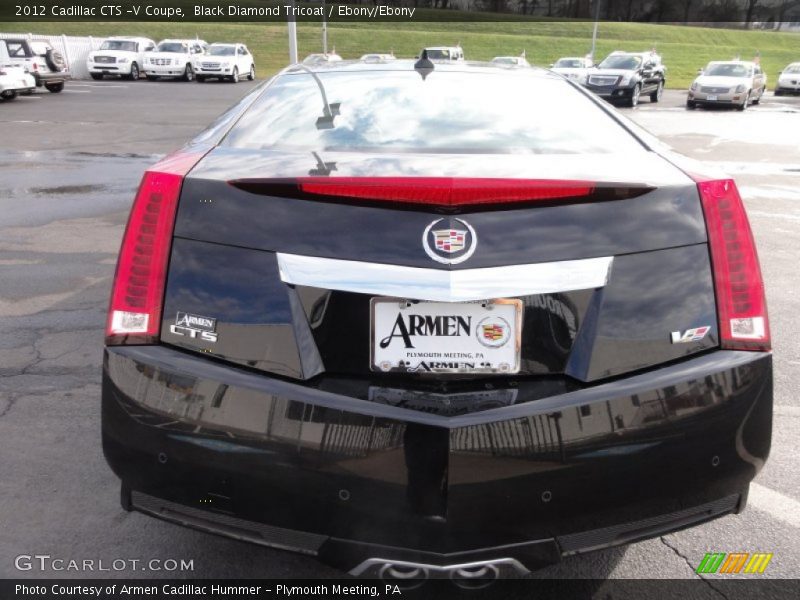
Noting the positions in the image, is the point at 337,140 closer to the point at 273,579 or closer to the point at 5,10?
the point at 273,579

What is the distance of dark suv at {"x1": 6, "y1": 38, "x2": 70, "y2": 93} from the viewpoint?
967 inches

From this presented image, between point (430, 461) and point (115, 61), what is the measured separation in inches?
1400

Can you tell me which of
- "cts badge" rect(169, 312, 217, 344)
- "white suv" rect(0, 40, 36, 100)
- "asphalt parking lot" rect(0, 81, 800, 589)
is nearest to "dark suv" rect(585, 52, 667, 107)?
"asphalt parking lot" rect(0, 81, 800, 589)

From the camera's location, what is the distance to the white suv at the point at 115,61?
110 feet

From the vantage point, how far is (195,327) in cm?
215

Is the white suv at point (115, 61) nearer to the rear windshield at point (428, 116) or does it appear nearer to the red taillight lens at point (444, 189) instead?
the rear windshield at point (428, 116)

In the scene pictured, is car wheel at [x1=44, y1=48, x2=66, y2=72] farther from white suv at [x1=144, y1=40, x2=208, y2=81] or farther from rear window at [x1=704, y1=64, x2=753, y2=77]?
rear window at [x1=704, y1=64, x2=753, y2=77]

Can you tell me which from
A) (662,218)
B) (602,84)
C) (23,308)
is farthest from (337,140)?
(602,84)

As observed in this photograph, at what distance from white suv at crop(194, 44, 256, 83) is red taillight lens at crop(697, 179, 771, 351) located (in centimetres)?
3471

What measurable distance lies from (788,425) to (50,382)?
379cm

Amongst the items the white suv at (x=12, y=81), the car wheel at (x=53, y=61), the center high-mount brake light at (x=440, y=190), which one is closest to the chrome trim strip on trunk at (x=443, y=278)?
the center high-mount brake light at (x=440, y=190)

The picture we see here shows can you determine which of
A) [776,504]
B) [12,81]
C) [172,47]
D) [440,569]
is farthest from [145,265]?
[172,47]

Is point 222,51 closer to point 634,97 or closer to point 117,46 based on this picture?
point 117,46

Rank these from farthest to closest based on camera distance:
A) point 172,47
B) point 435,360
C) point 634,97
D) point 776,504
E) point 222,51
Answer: point 222,51
point 172,47
point 634,97
point 776,504
point 435,360
